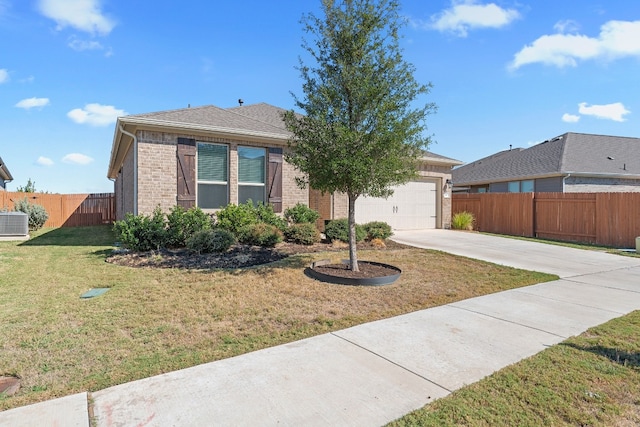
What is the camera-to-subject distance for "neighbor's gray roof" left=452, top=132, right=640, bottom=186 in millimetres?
18156

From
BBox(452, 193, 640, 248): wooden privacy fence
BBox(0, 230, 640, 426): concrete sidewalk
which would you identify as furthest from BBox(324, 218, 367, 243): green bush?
BBox(452, 193, 640, 248): wooden privacy fence

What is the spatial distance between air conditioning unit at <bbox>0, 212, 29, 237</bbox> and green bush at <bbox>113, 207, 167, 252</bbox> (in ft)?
23.5

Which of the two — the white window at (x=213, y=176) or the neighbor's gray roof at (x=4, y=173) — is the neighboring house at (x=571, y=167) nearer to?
the white window at (x=213, y=176)

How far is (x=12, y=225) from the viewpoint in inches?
507

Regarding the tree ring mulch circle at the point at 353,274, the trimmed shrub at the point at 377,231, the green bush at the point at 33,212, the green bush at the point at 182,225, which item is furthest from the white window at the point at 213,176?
the green bush at the point at 33,212

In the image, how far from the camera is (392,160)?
613 cm

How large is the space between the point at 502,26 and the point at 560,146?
13.4 meters

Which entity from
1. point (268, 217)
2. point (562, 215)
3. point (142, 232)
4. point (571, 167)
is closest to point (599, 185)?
point (571, 167)

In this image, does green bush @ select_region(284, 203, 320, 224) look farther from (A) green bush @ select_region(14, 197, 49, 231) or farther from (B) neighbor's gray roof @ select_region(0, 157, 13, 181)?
(B) neighbor's gray roof @ select_region(0, 157, 13, 181)

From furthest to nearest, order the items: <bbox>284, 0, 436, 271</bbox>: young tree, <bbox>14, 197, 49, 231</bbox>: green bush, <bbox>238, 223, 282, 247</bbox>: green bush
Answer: <bbox>14, 197, 49, 231</bbox>: green bush
<bbox>238, 223, 282, 247</bbox>: green bush
<bbox>284, 0, 436, 271</bbox>: young tree

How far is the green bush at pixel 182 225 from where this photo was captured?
30.1 ft

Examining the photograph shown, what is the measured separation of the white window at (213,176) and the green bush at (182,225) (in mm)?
922

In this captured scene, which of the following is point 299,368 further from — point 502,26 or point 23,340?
point 502,26

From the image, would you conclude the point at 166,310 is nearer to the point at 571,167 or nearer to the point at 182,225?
the point at 182,225
